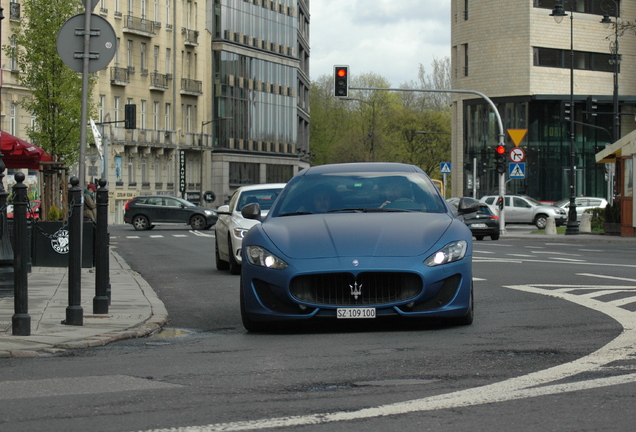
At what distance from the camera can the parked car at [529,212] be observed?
5606 cm

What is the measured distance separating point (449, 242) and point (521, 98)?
64.4m

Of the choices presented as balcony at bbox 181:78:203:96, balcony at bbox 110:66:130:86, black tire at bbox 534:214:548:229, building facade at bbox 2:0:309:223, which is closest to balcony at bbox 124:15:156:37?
building facade at bbox 2:0:309:223

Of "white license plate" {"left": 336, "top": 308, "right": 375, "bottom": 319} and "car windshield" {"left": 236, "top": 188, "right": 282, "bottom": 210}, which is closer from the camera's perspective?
"white license plate" {"left": 336, "top": 308, "right": 375, "bottom": 319}

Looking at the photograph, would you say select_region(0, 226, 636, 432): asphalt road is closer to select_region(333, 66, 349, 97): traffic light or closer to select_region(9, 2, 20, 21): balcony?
select_region(333, 66, 349, 97): traffic light

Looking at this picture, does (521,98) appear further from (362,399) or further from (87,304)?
(362,399)

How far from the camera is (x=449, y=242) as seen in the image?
1002 cm

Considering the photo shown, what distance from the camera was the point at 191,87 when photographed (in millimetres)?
88500

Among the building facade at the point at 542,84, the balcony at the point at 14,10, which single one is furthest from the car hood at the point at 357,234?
the building facade at the point at 542,84

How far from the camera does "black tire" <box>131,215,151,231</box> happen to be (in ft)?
192

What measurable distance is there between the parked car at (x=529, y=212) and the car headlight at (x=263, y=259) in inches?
1835

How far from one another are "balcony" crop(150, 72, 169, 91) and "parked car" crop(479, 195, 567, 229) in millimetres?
33046

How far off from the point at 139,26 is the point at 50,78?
122ft

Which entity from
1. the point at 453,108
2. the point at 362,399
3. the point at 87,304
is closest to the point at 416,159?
the point at 453,108

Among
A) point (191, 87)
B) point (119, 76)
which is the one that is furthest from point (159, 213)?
point (191, 87)
